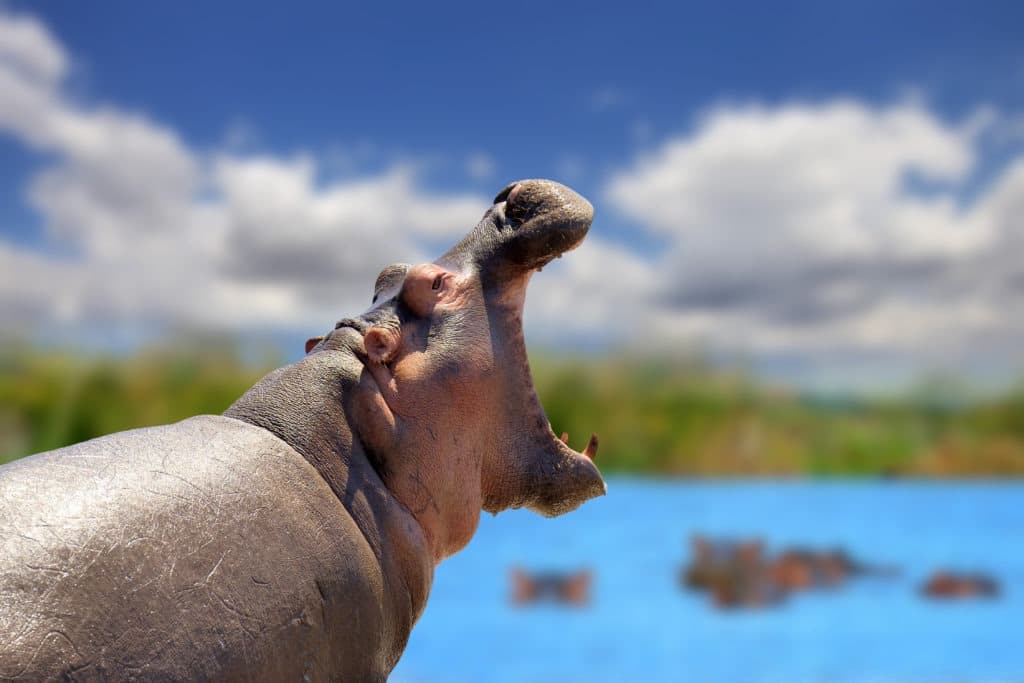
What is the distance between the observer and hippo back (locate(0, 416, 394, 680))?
1.35m

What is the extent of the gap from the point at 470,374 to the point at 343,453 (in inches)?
12.5

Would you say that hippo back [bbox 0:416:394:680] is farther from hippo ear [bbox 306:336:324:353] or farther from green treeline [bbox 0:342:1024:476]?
green treeline [bbox 0:342:1024:476]

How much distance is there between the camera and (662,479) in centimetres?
1811

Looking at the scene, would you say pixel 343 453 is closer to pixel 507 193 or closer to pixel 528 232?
pixel 528 232

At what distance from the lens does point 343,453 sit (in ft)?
5.82

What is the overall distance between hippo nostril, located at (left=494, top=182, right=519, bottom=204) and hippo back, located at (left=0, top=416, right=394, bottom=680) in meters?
0.77

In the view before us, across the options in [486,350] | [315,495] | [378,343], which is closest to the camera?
[315,495]

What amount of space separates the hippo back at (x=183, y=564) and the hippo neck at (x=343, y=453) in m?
0.04

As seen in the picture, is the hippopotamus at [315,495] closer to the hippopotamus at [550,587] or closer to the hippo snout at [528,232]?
the hippo snout at [528,232]

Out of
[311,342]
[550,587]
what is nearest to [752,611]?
[550,587]

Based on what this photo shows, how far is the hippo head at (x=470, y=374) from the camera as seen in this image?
1.86 meters

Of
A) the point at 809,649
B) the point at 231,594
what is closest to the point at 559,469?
the point at 231,594

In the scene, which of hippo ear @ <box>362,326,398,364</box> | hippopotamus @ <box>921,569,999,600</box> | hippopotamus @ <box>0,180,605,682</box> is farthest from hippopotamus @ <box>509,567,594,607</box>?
hippo ear @ <box>362,326,398,364</box>

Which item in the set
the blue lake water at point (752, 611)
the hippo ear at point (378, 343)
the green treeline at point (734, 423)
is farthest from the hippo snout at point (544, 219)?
the green treeline at point (734, 423)
